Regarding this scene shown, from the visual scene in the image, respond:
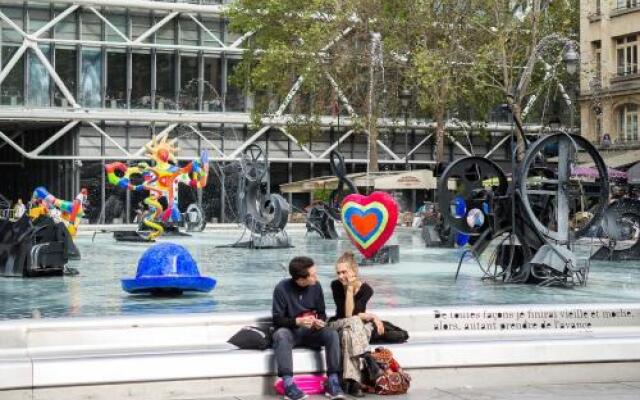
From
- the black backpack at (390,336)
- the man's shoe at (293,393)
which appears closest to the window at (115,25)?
the black backpack at (390,336)

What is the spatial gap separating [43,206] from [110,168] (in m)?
11.8

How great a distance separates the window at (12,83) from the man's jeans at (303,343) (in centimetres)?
4660

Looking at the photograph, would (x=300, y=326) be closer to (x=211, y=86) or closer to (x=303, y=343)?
(x=303, y=343)

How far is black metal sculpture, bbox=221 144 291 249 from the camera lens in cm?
2867

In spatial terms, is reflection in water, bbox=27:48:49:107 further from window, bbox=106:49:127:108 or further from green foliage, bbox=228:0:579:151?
green foliage, bbox=228:0:579:151

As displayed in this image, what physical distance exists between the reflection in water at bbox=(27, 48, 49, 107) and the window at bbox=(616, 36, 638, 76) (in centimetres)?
2561

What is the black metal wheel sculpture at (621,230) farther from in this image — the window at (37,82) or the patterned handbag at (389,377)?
the window at (37,82)

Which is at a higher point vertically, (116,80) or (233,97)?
(116,80)

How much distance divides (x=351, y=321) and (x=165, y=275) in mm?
5353

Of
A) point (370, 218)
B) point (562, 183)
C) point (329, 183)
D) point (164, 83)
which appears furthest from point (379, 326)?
point (164, 83)

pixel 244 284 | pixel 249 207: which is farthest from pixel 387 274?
pixel 249 207

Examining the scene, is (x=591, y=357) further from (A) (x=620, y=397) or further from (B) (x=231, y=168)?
(B) (x=231, y=168)

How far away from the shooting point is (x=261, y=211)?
29625mm

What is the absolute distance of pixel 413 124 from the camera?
6125cm
